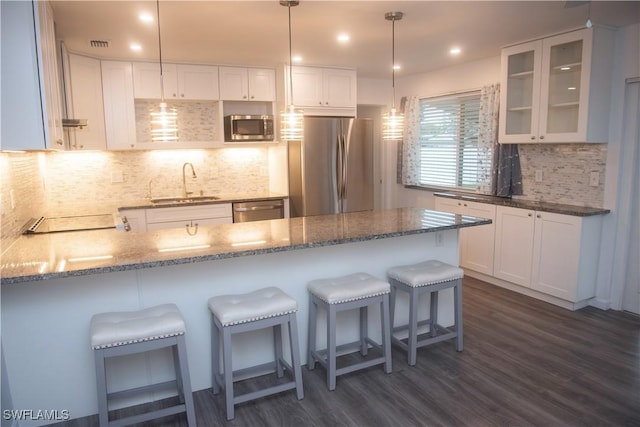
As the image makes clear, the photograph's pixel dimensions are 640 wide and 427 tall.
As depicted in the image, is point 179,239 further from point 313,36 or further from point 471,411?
point 313,36

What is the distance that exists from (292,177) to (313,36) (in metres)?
1.82

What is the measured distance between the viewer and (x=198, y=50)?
434 cm

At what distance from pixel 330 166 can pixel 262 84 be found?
128 centimetres

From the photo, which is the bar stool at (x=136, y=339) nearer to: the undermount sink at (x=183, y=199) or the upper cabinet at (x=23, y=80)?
the upper cabinet at (x=23, y=80)

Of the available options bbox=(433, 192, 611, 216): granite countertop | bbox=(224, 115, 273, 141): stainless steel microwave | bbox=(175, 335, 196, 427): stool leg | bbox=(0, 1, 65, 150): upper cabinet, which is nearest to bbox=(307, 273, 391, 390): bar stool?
bbox=(175, 335, 196, 427): stool leg

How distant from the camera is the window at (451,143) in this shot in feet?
17.3

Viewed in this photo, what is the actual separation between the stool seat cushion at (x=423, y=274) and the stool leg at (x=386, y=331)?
0.85 feet

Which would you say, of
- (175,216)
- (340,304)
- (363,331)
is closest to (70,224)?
(175,216)

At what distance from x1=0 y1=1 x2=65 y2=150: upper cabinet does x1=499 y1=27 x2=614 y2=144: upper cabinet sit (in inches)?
157

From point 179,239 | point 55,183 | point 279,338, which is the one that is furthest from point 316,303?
point 55,183

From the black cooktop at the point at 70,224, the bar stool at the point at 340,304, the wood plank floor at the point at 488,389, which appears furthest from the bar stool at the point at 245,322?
the black cooktop at the point at 70,224

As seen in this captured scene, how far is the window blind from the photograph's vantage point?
5.27 meters

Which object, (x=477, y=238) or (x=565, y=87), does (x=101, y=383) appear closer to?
(x=477, y=238)

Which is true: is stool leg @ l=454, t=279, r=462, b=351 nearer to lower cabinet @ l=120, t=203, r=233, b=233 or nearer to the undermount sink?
lower cabinet @ l=120, t=203, r=233, b=233
